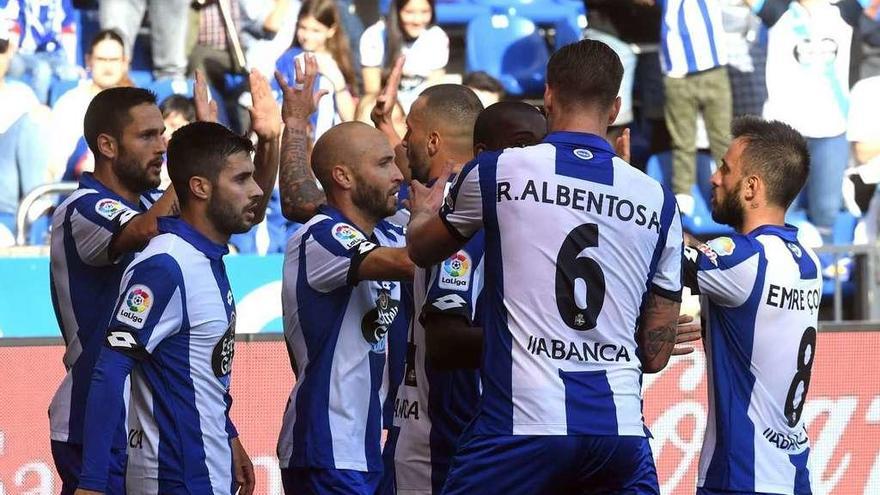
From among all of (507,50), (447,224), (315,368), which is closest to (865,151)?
(507,50)

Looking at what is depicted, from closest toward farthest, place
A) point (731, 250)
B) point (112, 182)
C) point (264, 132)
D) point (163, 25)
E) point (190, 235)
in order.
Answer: point (190, 235)
point (731, 250)
point (112, 182)
point (264, 132)
point (163, 25)

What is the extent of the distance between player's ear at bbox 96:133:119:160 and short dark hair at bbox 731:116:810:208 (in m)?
2.59

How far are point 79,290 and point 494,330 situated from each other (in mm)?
2170

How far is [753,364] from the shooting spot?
17.9 ft

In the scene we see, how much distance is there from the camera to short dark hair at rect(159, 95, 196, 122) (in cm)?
1077

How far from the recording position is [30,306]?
964 cm

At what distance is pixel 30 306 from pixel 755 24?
22.0 ft

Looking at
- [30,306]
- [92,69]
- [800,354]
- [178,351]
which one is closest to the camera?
Result: [178,351]

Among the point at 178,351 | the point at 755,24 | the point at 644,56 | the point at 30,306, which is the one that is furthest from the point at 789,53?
the point at 178,351

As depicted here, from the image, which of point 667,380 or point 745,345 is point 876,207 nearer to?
point 667,380

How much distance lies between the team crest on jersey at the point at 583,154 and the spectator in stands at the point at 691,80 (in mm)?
7625

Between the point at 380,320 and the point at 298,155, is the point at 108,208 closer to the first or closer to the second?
the point at 298,155

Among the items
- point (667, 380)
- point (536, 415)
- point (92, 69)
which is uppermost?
point (92, 69)

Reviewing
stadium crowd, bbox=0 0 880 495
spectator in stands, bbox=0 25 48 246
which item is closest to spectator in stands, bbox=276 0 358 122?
spectator in stands, bbox=0 25 48 246
